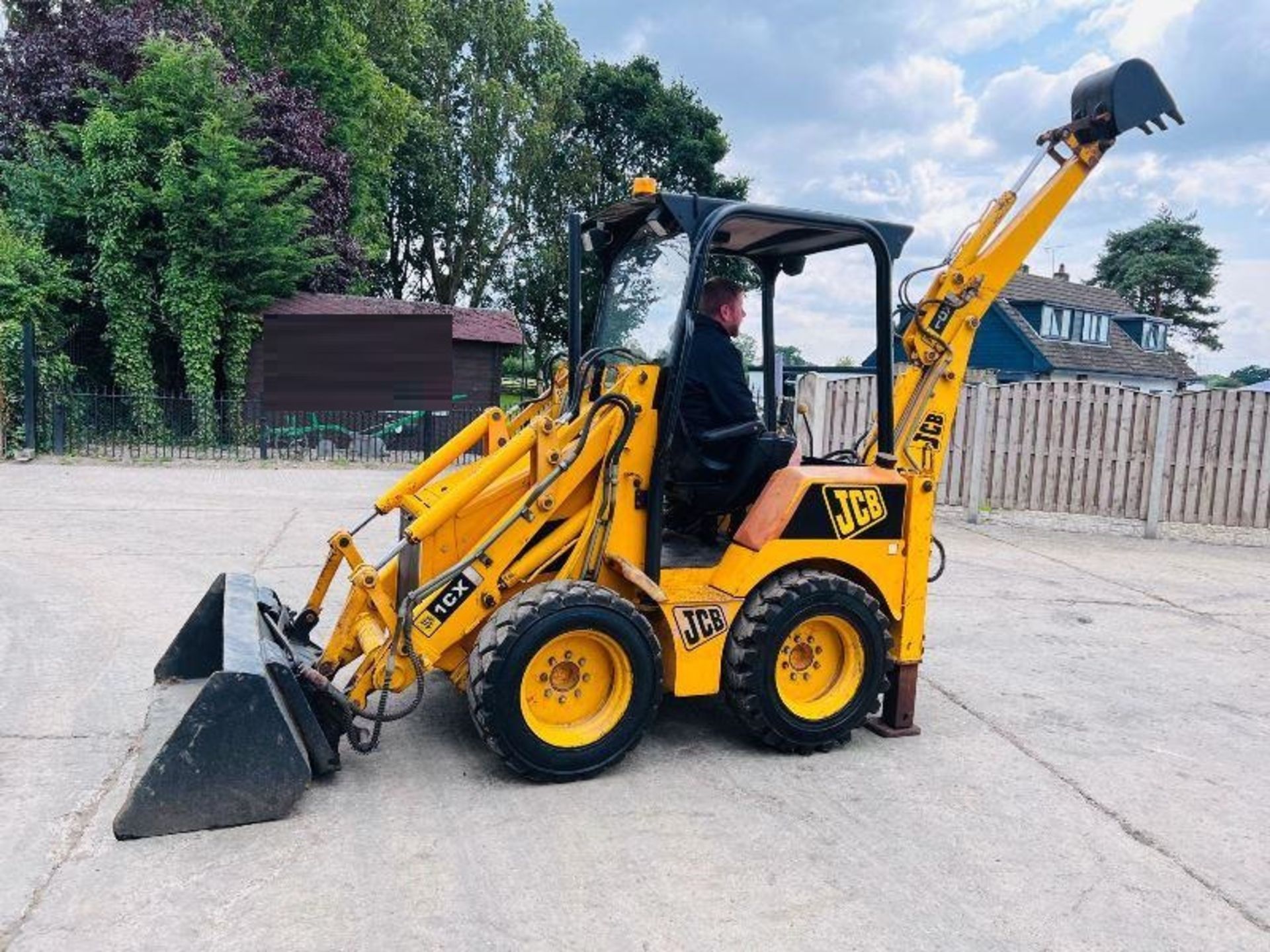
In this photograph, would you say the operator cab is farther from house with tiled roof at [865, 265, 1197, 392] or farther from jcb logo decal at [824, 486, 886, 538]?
house with tiled roof at [865, 265, 1197, 392]

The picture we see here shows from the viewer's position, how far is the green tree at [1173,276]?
52906 millimetres

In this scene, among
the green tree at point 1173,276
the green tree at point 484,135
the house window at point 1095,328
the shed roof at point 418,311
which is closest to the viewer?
the shed roof at point 418,311

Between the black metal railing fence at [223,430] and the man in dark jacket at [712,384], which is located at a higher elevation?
the man in dark jacket at [712,384]

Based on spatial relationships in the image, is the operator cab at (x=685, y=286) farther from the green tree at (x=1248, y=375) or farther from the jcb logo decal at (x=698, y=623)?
the green tree at (x=1248, y=375)

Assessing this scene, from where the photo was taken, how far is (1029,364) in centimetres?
3488

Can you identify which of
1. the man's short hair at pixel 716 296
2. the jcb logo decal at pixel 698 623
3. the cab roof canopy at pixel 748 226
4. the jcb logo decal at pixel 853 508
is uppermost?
the cab roof canopy at pixel 748 226

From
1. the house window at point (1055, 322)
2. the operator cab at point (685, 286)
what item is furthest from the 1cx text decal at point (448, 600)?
the house window at point (1055, 322)

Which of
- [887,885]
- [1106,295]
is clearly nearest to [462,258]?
[1106,295]

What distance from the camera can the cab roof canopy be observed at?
13.7 ft

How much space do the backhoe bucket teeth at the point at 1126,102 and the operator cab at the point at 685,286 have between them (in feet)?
4.33

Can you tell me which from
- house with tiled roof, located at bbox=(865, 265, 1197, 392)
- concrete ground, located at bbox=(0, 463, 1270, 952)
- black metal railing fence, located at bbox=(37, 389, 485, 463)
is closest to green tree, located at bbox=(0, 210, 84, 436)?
black metal railing fence, located at bbox=(37, 389, 485, 463)

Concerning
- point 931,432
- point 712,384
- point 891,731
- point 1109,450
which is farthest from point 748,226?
point 1109,450

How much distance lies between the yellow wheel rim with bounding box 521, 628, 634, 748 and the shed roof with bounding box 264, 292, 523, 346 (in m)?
17.7

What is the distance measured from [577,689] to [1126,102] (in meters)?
4.05
